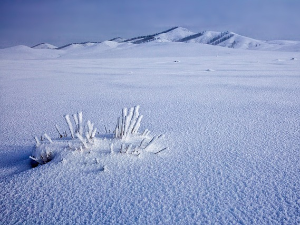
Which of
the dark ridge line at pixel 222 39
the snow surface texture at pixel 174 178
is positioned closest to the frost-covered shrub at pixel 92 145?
the snow surface texture at pixel 174 178

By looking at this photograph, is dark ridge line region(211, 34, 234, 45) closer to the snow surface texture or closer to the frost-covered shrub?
the snow surface texture

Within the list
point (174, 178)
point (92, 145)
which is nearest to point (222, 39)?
point (92, 145)

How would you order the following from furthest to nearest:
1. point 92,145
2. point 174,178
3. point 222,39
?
point 222,39
point 92,145
point 174,178

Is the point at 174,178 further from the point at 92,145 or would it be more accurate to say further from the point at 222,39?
the point at 222,39

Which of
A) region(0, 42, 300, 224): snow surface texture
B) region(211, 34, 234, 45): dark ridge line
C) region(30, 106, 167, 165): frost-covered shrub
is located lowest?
region(0, 42, 300, 224): snow surface texture

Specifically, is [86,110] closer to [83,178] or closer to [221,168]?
[83,178]

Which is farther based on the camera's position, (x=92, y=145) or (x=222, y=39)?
(x=222, y=39)

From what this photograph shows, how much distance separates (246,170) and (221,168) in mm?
149

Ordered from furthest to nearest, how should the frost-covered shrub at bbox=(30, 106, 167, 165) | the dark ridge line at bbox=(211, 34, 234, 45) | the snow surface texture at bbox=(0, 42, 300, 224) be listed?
1. the dark ridge line at bbox=(211, 34, 234, 45)
2. the frost-covered shrub at bbox=(30, 106, 167, 165)
3. the snow surface texture at bbox=(0, 42, 300, 224)

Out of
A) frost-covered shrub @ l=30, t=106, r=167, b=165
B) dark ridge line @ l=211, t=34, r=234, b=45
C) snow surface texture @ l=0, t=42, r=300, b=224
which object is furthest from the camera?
dark ridge line @ l=211, t=34, r=234, b=45

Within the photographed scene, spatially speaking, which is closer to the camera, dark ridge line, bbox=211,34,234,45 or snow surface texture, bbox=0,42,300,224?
snow surface texture, bbox=0,42,300,224

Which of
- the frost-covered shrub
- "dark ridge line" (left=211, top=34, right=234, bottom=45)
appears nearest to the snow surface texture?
the frost-covered shrub

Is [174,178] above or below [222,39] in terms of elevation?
below

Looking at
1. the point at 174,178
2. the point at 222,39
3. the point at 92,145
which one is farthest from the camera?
the point at 222,39
